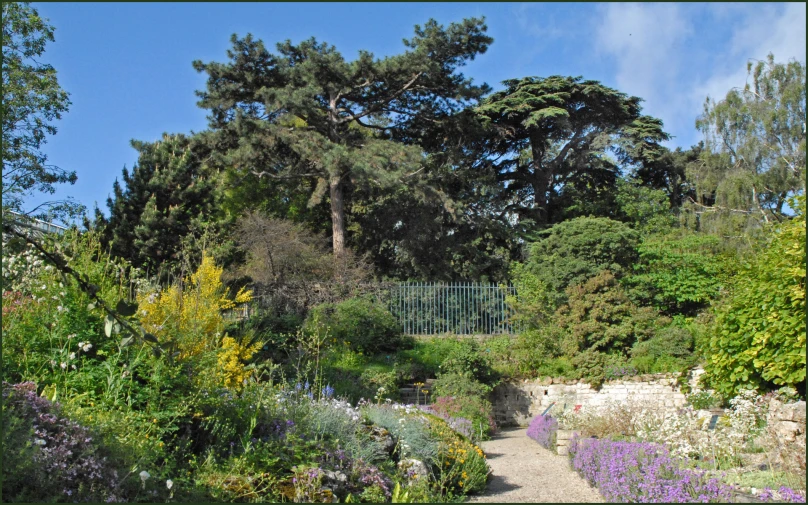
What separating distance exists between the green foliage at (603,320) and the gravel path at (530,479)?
3511mm

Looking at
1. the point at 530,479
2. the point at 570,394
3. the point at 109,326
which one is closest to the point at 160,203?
the point at 570,394

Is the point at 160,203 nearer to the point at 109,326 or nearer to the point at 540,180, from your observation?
the point at 540,180

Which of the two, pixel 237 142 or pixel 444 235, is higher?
pixel 237 142

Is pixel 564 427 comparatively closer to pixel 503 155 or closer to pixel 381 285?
pixel 381 285

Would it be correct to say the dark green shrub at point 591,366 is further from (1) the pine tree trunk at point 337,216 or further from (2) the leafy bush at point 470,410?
(1) the pine tree trunk at point 337,216

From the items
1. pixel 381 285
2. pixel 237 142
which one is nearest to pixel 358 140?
pixel 237 142

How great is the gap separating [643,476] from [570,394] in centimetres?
643

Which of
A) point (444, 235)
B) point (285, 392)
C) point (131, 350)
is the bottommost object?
point (285, 392)

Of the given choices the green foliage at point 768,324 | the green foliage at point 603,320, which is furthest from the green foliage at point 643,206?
the green foliage at point 768,324

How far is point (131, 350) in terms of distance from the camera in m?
5.14

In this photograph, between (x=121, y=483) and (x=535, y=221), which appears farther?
(x=535, y=221)

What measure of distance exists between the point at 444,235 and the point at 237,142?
7.46 meters

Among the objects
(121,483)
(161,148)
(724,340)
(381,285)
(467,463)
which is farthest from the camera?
(161,148)

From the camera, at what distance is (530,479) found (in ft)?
21.8
